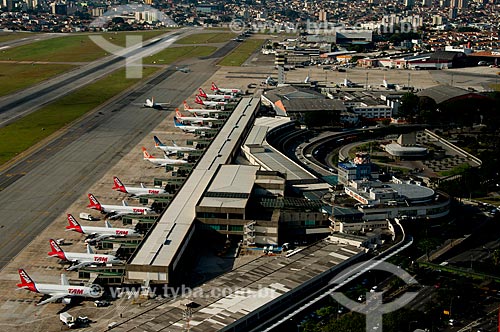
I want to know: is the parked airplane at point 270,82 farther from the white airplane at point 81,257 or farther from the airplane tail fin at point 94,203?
the white airplane at point 81,257

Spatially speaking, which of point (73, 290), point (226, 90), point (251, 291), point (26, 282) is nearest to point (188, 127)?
point (226, 90)

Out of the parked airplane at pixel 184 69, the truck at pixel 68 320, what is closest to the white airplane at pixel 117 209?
the truck at pixel 68 320

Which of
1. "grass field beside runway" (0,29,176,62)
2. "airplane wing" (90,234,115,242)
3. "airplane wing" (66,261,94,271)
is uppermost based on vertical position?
"grass field beside runway" (0,29,176,62)

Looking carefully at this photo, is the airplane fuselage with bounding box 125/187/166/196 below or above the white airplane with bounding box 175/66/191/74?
below

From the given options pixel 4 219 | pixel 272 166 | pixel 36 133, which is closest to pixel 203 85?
pixel 36 133

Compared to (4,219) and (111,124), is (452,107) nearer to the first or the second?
(111,124)

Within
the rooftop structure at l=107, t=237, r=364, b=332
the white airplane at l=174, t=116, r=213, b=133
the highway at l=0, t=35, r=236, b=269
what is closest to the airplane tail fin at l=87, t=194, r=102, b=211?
the highway at l=0, t=35, r=236, b=269

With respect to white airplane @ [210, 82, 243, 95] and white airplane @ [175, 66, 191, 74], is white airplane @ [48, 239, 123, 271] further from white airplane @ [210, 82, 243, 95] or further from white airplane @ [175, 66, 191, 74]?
white airplane @ [175, 66, 191, 74]
